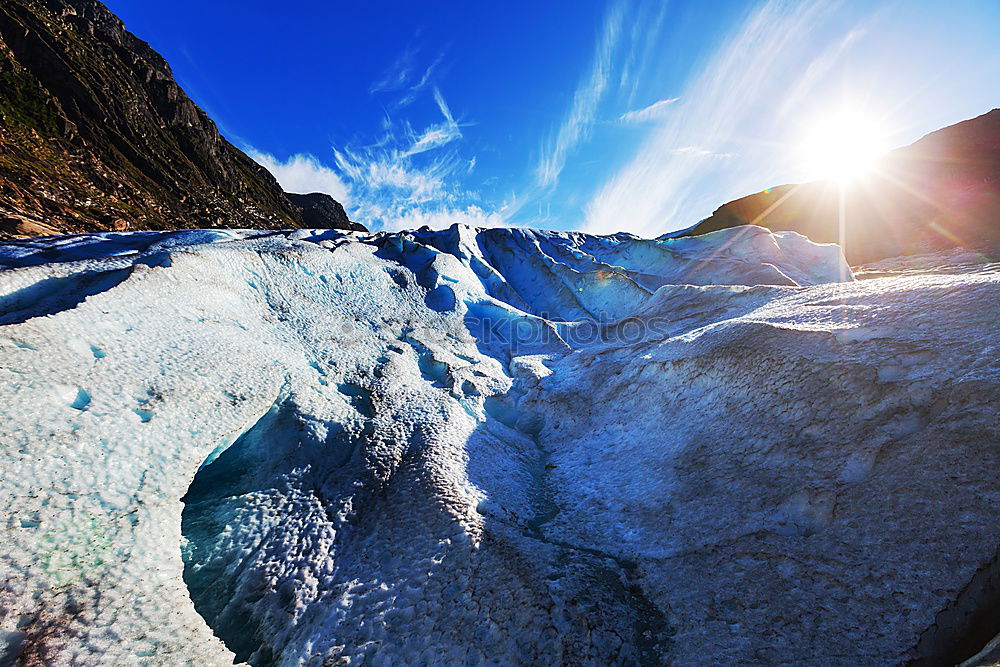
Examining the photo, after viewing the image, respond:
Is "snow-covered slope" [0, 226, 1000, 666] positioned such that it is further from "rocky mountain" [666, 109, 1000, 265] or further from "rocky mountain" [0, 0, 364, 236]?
"rocky mountain" [666, 109, 1000, 265]

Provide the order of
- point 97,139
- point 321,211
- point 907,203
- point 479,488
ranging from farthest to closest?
1. point 321,211
2. point 97,139
3. point 907,203
4. point 479,488

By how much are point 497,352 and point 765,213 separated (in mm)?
49220

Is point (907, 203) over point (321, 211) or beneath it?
beneath

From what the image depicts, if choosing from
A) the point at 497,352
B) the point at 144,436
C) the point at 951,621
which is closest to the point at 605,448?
the point at 951,621

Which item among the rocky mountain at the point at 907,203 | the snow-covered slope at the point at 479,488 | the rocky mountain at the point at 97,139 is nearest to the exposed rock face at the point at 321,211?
the rocky mountain at the point at 97,139

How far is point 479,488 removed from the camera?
19.0 ft

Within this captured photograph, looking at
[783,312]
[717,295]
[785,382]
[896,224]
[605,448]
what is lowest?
[605,448]

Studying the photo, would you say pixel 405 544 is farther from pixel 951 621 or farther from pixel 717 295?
pixel 717 295

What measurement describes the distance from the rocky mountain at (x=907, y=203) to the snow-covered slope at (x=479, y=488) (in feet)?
103

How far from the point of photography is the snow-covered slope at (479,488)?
10.7 ft

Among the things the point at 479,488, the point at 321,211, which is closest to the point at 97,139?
the point at 321,211

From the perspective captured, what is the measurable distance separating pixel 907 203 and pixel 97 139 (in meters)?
89.1

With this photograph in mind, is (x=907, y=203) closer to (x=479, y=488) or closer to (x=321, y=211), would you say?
(x=479, y=488)

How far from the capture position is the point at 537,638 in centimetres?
357
